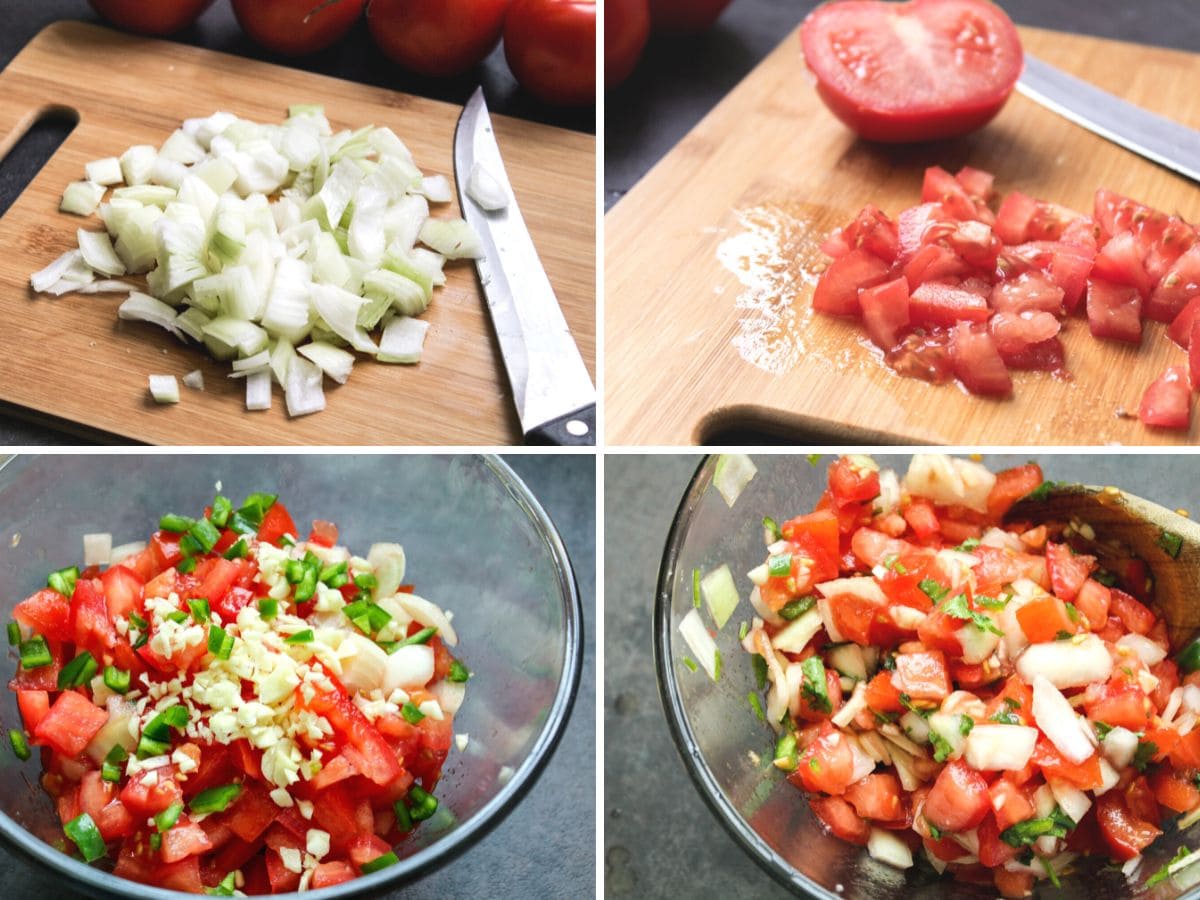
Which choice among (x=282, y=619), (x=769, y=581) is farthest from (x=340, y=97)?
(x=769, y=581)

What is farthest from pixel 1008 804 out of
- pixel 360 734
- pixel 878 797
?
pixel 360 734

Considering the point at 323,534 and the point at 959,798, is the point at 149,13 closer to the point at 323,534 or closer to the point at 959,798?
the point at 323,534

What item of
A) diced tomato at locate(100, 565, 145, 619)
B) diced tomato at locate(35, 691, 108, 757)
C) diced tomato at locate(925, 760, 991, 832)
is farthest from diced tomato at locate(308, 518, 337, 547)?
diced tomato at locate(925, 760, 991, 832)

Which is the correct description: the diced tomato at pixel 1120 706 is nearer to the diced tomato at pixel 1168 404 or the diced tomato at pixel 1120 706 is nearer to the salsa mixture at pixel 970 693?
the salsa mixture at pixel 970 693

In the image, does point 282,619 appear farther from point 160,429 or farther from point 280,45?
point 280,45

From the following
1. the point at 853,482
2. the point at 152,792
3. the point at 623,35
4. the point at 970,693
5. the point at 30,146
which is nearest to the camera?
the point at 152,792

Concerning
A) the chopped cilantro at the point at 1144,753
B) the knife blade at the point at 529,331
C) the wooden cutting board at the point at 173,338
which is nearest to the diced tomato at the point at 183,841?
the wooden cutting board at the point at 173,338
